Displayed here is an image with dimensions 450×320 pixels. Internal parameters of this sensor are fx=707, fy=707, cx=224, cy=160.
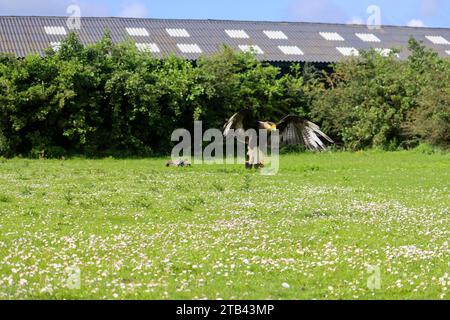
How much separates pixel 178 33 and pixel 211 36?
7.75 feet

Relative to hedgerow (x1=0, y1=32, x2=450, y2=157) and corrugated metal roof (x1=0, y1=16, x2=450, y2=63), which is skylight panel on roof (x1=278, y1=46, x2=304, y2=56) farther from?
hedgerow (x1=0, y1=32, x2=450, y2=157)

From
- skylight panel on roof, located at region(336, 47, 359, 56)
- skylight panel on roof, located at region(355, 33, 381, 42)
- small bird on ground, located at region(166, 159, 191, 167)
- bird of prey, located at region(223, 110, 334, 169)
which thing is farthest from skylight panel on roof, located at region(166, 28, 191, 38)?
bird of prey, located at region(223, 110, 334, 169)

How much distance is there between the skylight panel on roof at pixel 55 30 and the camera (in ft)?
156

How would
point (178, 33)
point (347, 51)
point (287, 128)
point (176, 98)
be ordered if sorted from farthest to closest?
point (178, 33)
point (347, 51)
point (176, 98)
point (287, 128)

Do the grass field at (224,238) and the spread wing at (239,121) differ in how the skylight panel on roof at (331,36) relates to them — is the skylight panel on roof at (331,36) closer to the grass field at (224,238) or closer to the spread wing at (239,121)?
the spread wing at (239,121)

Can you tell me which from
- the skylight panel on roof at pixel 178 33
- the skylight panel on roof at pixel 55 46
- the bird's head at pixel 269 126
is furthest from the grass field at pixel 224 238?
the skylight panel on roof at pixel 178 33

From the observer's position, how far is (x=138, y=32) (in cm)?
4981

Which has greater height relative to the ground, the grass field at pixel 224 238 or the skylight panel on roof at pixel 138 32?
the skylight panel on roof at pixel 138 32

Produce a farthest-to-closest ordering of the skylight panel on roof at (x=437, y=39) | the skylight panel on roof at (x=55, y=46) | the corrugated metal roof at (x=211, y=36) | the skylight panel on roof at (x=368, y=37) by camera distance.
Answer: the skylight panel on roof at (x=437, y=39) < the skylight panel on roof at (x=368, y=37) < the corrugated metal roof at (x=211, y=36) < the skylight panel on roof at (x=55, y=46)

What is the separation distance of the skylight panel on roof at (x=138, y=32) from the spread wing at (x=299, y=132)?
24.8 meters

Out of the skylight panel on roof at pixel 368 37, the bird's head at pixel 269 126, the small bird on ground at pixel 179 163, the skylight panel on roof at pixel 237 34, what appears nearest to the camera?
the bird's head at pixel 269 126

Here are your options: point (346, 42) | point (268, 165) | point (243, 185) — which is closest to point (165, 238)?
point (243, 185)

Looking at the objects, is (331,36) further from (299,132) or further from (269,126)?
(269,126)

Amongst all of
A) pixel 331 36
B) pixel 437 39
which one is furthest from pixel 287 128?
pixel 437 39
